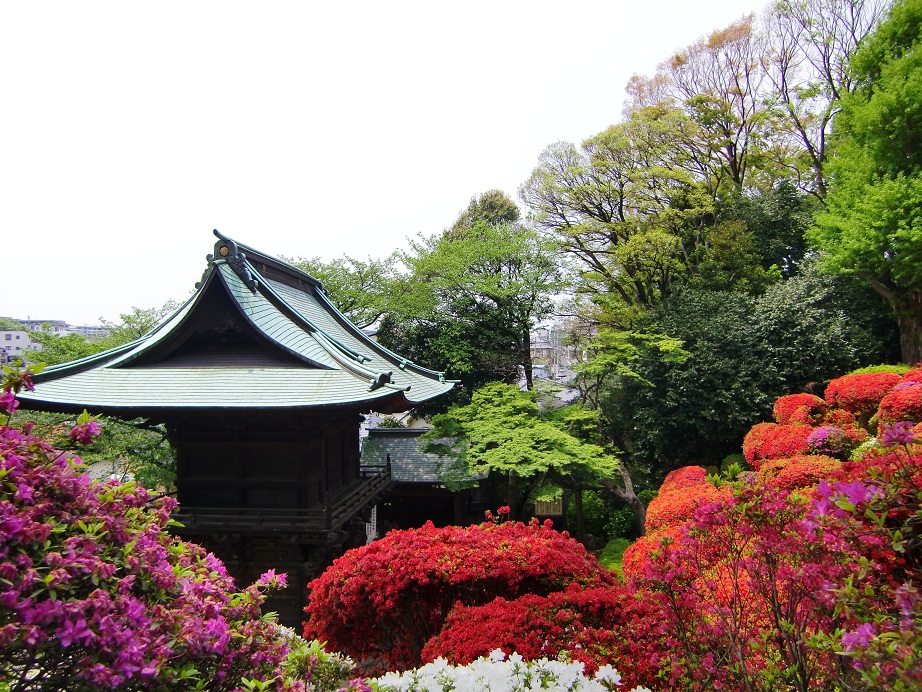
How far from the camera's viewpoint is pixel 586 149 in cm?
2289

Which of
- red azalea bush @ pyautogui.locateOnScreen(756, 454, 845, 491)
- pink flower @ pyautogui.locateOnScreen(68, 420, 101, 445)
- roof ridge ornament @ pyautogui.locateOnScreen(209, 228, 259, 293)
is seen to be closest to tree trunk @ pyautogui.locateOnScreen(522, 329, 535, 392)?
roof ridge ornament @ pyautogui.locateOnScreen(209, 228, 259, 293)

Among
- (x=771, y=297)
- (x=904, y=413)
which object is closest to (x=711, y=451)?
(x=771, y=297)

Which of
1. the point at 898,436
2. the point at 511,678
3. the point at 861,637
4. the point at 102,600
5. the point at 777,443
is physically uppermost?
the point at 898,436

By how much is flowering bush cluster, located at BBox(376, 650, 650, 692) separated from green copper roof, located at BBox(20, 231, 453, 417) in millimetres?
5747

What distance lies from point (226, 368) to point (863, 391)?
45.1ft

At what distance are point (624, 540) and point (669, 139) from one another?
15.6 meters

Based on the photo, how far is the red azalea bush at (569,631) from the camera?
14.7ft

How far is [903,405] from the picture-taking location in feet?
34.1

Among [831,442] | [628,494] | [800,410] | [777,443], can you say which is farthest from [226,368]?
[800,410]

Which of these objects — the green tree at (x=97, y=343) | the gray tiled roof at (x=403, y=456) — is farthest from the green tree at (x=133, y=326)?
the gray tiled roof at (x=403, y=456)

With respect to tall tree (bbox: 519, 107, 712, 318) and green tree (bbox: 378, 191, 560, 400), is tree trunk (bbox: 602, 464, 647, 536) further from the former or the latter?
tall tree (bbox: 519, 107, 712, 318)

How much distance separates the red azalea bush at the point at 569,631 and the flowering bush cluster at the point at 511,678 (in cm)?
48

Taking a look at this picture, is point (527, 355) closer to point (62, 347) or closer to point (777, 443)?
point (777, 443)

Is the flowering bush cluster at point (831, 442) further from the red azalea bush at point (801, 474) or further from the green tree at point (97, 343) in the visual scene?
the green tree at point (97, 343)
